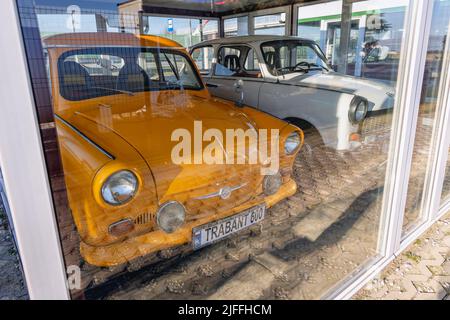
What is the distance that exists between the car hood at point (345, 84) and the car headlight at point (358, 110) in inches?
3.6

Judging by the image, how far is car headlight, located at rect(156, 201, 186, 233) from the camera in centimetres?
179

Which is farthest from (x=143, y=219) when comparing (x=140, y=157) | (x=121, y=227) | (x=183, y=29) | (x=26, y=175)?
(x=183, y=29)

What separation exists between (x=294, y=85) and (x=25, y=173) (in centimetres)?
328

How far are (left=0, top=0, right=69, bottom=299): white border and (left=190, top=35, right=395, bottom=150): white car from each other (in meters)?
2.41

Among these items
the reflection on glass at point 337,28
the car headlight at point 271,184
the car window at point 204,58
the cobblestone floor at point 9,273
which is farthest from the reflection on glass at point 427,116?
the car window at point 204,58

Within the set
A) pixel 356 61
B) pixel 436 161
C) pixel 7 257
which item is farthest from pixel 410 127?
pixel 356 61

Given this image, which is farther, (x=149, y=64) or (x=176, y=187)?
(x=149, y=64)

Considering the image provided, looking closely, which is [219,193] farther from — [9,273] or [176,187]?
[9,273]

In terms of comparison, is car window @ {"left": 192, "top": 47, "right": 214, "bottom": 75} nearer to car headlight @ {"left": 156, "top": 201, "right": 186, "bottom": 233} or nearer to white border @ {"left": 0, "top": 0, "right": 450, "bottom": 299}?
car headlight @ {"left": 156, "top": 201, "right": 186, "bottom": 233}

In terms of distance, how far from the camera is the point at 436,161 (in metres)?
2.63

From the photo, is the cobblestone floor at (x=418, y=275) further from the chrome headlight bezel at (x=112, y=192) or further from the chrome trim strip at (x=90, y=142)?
the chrome trim strip at (x=90, y=142)

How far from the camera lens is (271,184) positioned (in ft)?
7.82

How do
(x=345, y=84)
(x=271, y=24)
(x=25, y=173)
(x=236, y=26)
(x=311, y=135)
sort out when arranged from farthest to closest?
(x=271, y=24) < (x=236, y=26) < (x=345, y=84) < (x=311, y=135) < (x=25, y=173)

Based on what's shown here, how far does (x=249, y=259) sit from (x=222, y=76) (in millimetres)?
2865
